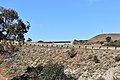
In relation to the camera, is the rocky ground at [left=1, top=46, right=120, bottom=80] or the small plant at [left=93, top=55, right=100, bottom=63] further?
the small plant at [left=93, top=55, right=100, bottom=63]

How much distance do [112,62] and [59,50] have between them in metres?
16.1

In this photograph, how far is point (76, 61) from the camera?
6788 centimetres

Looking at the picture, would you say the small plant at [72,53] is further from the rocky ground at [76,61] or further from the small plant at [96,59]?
the small plant at [96,59]

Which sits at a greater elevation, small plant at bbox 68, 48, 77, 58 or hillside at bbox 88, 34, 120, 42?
hillside at bbox 88, 34, 120, 42

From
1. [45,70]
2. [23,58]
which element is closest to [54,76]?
[45,70]

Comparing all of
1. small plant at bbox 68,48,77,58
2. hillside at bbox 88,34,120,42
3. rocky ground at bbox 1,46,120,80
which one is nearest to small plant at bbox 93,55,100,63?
rocky ground at bbox 1,46,120,80

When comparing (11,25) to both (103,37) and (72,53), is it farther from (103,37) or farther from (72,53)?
(103,37)

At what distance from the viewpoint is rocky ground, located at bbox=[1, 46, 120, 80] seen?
2381 inches

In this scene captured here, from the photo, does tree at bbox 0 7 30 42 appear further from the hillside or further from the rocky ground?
the hillside

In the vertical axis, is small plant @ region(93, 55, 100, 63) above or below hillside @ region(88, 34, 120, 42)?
below

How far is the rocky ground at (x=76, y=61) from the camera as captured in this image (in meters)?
60.5

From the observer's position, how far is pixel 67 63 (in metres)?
68.3

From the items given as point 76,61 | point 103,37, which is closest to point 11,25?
point 76,61

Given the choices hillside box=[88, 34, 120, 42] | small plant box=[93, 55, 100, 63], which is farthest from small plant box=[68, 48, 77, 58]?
hillside box=[88, 34, 120, 42]
